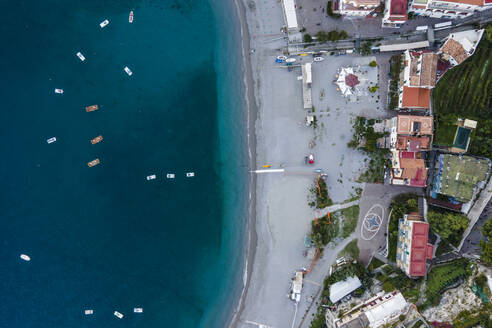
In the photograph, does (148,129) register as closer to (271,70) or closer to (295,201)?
(271,70)

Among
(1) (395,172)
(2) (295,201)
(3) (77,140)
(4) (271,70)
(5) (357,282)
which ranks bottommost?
(5) (357,282)

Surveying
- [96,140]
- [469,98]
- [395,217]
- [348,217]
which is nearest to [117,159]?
[96,140]

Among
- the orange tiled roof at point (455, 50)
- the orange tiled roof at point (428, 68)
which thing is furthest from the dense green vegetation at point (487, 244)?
the orange tiled roof at point (455, 50)

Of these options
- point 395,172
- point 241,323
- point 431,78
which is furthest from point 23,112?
point 431,78

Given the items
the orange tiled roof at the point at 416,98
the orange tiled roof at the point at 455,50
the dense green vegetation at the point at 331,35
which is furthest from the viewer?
the dense green vegetation at the point at 331,35

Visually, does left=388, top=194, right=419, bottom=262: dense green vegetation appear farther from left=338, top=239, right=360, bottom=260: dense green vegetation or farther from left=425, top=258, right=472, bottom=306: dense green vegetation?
left=425, top=258, right=472, bottom=306: dense green vegetation

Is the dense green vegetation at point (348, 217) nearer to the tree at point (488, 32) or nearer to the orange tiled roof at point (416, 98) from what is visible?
the orange tiled roof at point (416, 98)

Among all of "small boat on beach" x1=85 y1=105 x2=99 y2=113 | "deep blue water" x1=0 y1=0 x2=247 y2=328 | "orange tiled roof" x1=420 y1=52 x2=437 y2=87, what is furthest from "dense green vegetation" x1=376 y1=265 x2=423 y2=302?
"small boat on beach" x1=85 y1=105 x2=99 y2=113
